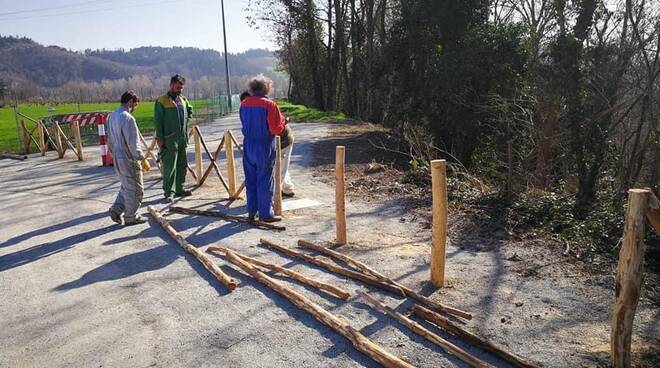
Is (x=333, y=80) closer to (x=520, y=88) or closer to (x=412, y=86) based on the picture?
(x=412, y=86)

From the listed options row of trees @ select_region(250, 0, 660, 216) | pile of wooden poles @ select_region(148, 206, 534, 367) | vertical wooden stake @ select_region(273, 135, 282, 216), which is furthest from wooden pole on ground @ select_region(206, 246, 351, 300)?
row of trees @ select_region(250, 0, 660, 216)

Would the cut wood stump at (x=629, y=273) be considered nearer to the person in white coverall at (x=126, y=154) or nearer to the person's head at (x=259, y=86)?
the person's head at (x=259, y=86)

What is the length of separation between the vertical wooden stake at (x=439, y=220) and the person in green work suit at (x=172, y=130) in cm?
536

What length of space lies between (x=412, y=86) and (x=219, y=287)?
15295 millimetres

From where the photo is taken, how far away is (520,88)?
594 inches

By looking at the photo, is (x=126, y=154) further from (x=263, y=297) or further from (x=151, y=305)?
(x=263, y=297)

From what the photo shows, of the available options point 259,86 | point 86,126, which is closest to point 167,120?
point 259,86

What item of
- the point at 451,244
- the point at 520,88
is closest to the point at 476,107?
the point at 520,88

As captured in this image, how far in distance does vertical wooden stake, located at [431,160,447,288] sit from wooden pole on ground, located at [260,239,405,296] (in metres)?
0.49

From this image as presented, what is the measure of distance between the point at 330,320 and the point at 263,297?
916 millimetres

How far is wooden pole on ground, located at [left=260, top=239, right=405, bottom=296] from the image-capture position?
4770 mm

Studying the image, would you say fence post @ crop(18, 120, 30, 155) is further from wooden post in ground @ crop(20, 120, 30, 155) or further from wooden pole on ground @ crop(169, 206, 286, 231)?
wooden pole on ground @ crop(169, 206, 286, 231)

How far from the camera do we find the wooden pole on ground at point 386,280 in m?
4.20

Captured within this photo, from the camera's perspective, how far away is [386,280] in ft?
15.9
